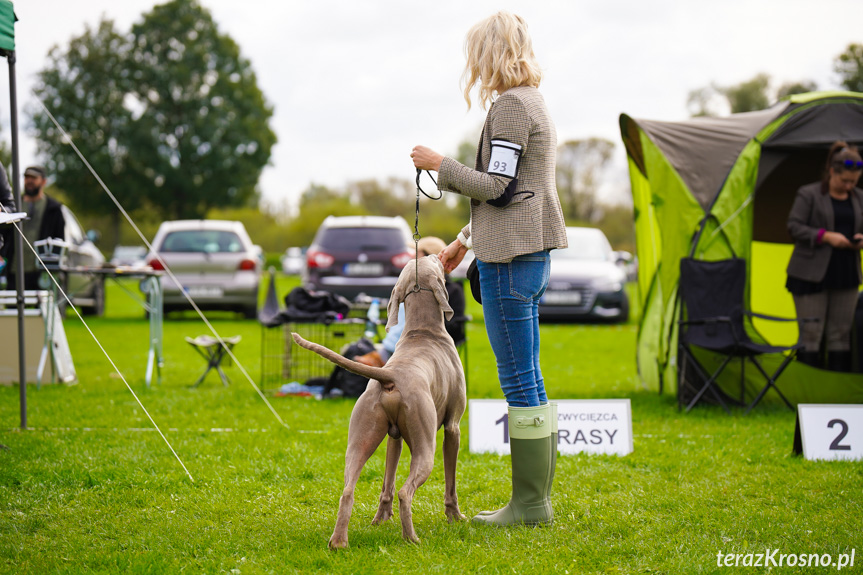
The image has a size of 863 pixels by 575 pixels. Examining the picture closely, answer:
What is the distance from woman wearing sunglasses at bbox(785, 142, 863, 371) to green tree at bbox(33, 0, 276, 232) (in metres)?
35.7

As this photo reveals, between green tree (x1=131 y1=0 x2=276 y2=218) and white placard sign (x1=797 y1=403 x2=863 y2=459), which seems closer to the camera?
white placard sign (x1=797 y1=403 x2=863 y2=459)

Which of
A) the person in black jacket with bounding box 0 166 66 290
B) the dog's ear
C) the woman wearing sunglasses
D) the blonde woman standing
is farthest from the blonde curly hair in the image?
the person in black jacket with bounding box 0 166 66 290

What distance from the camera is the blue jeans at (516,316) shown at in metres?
3.18

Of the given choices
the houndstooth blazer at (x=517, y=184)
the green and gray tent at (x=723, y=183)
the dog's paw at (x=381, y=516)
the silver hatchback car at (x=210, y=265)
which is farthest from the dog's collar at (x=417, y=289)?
the silver hatchback car at (x=210, y=265)

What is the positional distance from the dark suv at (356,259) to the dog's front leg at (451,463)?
788 centimetres

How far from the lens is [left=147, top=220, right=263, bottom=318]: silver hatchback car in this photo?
1316 cm

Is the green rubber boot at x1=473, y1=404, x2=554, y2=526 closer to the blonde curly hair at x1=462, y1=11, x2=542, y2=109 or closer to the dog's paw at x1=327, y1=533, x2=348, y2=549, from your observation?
the dog's paw at x1=327, y1=533, x2=348, y2=549

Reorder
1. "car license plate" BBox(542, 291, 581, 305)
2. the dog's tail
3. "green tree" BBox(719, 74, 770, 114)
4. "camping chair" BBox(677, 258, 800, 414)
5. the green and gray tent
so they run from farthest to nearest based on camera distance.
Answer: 1. "green tree" BBox(719, 74, 770, 114)
2. "car license plate" BBox(542, 291, 581, 305)
3. the green and gray tent
4. "camping chair" BBox(677, 258, 800, 414)
5. the dog's tail

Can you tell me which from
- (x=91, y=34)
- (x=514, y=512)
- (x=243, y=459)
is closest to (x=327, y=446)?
(x=243, y=459)

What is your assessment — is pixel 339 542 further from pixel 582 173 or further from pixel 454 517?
pixel 582 173

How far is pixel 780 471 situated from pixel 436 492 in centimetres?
196

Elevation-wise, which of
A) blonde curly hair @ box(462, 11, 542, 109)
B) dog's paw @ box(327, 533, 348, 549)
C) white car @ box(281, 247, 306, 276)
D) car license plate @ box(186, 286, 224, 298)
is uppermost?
blonde curly hair @ box(462, 11, 542, 109)

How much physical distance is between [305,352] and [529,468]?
18.0 feet

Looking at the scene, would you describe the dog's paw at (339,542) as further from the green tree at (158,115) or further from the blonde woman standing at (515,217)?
the green tree at (158,115)
